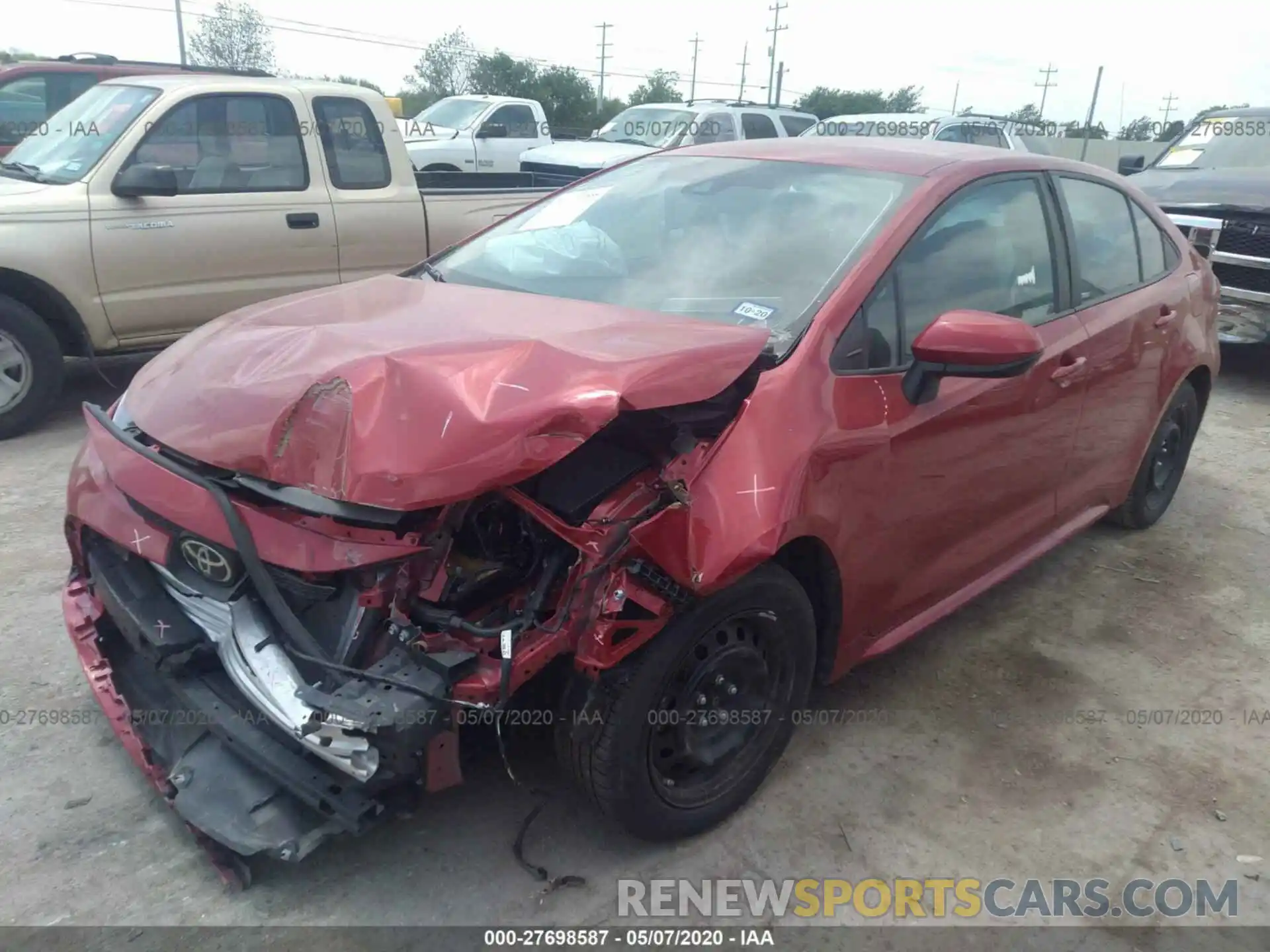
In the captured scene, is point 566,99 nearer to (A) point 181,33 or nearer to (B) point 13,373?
(A) point 181,33

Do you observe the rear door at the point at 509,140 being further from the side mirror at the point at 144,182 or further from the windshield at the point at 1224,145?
the side mirror at the point at 144,182

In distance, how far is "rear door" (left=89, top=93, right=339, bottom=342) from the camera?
18.2 feet

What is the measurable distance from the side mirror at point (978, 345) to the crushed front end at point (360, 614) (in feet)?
2.10

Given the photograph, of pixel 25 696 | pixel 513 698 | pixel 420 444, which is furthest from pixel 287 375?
pixel 25 696

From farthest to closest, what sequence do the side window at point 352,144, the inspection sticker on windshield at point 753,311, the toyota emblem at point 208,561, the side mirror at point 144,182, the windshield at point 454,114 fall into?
1. the windshield at point 454,114
2. the side window at point 352,144
3. the side mirror at point 144,182
4. the inspection sticker on windshield at point 753,311
5. the toyota emblem at point 208,561

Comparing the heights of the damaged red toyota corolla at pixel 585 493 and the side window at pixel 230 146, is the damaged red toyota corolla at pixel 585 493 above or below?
below

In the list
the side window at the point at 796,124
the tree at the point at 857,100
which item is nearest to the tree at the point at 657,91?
the tree at the point at 857,100

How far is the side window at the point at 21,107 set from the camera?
8.30 m

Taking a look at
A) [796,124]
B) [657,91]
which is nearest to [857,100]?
[657,91]

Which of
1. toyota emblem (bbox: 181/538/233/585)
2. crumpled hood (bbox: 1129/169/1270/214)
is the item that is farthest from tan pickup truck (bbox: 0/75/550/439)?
crumpled hood (bbox: 1129/169/1270/214)

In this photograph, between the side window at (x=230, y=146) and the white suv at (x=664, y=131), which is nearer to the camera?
the side window at (x=230, y=146)

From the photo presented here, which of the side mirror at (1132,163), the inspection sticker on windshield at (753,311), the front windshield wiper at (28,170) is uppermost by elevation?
the side mirror at (1132,163)

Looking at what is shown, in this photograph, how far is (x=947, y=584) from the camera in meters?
3.27

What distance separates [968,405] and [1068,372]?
2.14 feet
